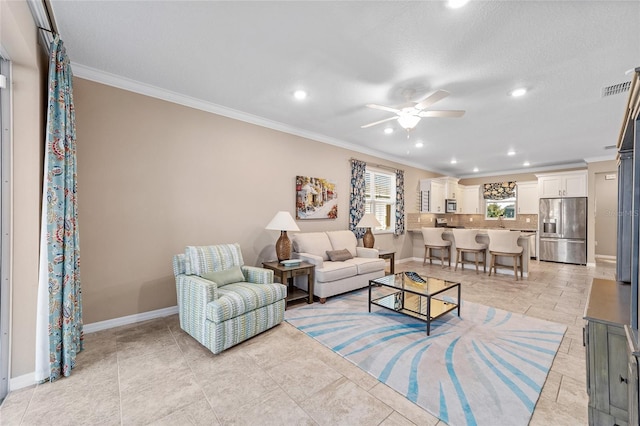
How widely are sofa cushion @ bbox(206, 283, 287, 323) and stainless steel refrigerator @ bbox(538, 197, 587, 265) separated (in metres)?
7.66

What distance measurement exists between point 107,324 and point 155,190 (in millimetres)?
1528

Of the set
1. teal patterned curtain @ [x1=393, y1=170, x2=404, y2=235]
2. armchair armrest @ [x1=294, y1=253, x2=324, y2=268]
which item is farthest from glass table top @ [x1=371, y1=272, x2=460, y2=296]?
teal patterned curtain @ [x1=393, y1=170, x2=404, y2=235]

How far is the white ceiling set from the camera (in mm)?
1915

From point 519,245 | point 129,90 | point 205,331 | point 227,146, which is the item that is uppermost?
point 129,90

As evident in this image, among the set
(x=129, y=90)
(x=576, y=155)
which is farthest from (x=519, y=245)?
(x=129, y=90)

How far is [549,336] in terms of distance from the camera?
2.76 meters

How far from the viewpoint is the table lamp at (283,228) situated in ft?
12.1

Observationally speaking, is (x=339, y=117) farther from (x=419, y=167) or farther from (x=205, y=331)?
(x=419, y=167)

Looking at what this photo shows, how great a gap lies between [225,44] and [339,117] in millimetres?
2001

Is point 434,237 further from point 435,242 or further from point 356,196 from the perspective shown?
point 356,196

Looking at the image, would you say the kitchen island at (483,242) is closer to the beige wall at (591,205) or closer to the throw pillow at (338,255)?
the beige wall at (591,205)

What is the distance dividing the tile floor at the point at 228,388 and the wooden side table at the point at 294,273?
738mm

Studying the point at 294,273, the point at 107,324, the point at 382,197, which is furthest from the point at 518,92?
the point at 107,324

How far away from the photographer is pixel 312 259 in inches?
150
